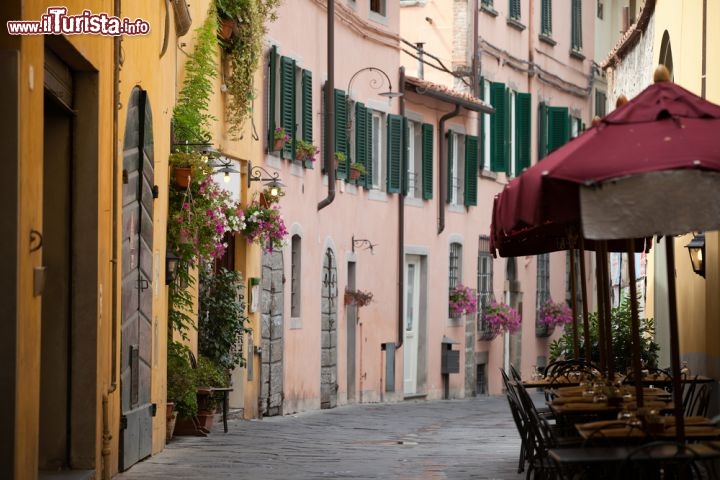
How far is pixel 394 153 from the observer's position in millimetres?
26797

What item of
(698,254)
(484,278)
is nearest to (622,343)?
(698,254)

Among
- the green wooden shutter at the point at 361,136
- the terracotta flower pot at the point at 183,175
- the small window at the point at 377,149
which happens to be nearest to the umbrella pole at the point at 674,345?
the terracotta flower pot at the point at 183,175

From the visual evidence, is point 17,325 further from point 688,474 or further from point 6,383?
point 688,474

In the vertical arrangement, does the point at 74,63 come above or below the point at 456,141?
below

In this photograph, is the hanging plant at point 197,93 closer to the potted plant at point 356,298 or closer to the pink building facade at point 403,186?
the pink building facade at point 403,186

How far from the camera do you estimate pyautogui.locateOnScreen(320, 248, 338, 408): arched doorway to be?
77.5 ft

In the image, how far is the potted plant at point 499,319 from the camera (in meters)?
31.2

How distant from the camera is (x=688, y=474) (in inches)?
335

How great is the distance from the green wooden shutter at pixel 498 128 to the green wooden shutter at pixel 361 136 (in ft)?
23.1

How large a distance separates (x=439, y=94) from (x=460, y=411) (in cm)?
617

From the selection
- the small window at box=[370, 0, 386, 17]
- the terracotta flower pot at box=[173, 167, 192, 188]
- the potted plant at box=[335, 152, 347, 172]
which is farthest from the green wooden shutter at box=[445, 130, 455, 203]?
the terracotta flower pot at box=[173, 167, 192, 188]

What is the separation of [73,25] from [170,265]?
5419mm

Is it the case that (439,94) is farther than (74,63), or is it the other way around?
(439,94)

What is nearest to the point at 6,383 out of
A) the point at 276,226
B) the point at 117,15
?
the point at 117,15
